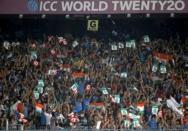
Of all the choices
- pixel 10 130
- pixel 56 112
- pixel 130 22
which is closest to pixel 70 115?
pixel 56 112

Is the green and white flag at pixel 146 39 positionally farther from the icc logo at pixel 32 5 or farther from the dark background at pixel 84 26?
the icc logo at pixel 32 5

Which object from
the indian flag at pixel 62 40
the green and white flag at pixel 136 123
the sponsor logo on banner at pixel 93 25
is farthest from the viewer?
the indian flag at pixel 62 40

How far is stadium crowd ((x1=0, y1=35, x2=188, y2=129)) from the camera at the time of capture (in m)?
30.7

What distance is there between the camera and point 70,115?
31000 mm

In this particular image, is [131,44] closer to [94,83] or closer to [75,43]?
[75,43]

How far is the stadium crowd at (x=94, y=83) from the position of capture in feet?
101

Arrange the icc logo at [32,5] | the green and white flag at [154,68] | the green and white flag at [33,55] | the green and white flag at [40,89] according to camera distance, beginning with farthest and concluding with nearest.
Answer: the green and white flag at [33,55], the icc logo at [32,5], the green and white flag at [154,68], the green and white flag at [40,89]

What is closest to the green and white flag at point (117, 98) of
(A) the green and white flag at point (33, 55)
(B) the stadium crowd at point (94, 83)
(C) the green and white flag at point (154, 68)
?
(B) the stadium crowd at point (94, 83)

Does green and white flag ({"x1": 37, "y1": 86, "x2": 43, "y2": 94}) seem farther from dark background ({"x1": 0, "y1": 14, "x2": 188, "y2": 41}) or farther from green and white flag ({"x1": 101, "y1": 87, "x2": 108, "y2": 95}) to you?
dark background ({"x1": 0, "y1": 14, "x2": 188, "y2": 41})

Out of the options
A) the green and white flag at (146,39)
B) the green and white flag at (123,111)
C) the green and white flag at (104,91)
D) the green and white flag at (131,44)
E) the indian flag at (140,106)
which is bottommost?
the green and white flag at (123,111)

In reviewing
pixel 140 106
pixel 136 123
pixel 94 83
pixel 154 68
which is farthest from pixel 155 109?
pixel 94 83

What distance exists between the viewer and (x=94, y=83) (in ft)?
106

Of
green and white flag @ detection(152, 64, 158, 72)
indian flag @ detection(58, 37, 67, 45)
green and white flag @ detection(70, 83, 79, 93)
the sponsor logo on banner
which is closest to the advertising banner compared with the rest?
the sponsor logo on banner

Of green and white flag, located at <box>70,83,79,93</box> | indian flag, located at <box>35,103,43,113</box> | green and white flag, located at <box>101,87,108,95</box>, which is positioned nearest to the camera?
indian flag, located at <box>35,103,43,113</box>
